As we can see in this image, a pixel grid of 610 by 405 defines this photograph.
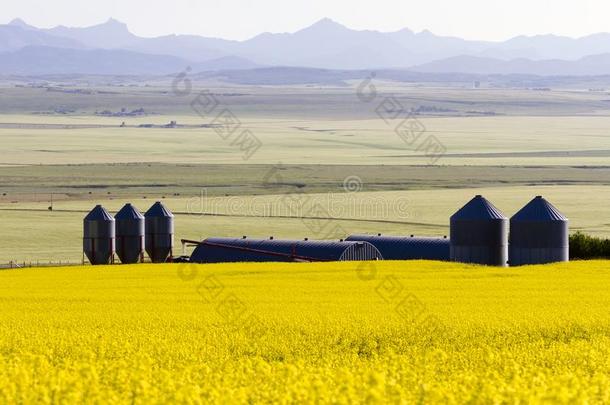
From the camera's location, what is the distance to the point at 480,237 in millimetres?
59000

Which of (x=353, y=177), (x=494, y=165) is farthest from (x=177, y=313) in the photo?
(x=494, y=165)

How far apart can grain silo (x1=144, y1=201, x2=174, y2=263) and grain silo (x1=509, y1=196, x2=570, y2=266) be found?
2081 centimetres

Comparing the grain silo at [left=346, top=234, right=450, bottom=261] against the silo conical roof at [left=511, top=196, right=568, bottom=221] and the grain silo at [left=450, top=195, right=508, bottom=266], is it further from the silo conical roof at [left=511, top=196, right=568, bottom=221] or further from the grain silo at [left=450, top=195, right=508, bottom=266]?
the silo conical roof at [left=511, top=196, right=568, bottom=221]

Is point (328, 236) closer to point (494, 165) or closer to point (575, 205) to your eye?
point (575, 205)

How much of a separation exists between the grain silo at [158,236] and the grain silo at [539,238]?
20.8 meters

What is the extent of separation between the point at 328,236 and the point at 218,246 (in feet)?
64.0

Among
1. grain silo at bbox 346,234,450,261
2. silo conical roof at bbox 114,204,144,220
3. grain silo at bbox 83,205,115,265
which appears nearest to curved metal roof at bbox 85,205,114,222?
grain silo at bbox 83,205,115,265

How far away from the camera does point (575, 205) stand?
109125 mm

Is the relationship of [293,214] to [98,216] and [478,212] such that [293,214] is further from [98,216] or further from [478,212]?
[478,212]

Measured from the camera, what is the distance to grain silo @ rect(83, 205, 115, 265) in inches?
2640

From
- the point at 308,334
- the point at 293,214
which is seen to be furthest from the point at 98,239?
the point at 308,334

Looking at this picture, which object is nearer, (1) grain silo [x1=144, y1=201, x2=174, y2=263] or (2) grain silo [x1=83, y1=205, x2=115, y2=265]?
(2) grain silo [x1=83, y1=205, x2=115, y2=265]

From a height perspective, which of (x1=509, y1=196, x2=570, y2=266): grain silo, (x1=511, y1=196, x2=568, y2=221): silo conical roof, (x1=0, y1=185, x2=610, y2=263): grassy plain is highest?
(x1=511, y1=196, x2=568, y2=221): silo conical roof

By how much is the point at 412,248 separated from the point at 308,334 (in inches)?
Result: 1486
